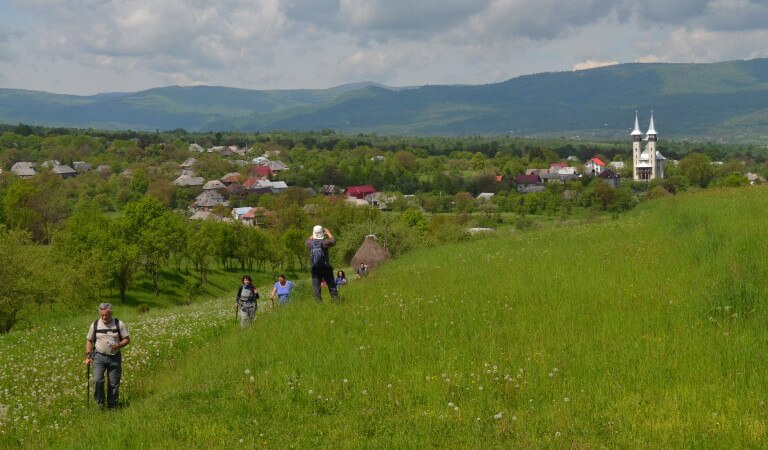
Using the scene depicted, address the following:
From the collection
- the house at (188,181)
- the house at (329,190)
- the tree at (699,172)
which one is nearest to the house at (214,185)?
the house at (188,181)

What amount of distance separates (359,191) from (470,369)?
17534cm

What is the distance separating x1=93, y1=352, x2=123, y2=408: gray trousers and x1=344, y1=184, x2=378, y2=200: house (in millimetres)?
168545

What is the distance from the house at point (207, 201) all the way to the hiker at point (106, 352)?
491ft

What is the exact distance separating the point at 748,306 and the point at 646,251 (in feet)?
24.3

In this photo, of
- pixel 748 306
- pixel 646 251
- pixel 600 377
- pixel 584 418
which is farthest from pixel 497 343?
pixel 646 251

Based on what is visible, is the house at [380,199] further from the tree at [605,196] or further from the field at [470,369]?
the field at [470,369]

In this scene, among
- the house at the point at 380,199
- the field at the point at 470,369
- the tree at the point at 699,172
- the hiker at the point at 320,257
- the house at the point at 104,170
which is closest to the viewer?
the field at the point at 470,369

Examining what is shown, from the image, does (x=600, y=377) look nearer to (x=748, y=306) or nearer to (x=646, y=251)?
(x=748, y=306)

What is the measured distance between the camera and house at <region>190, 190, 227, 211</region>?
16375cm

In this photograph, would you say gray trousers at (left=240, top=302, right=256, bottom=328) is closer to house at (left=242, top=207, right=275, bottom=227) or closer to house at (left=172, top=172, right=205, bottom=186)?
house at (left=242, top=207, right=275, bottom=227)

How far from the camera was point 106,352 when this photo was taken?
13.3 m

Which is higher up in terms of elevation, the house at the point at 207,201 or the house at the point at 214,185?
the house at the point at 214,185

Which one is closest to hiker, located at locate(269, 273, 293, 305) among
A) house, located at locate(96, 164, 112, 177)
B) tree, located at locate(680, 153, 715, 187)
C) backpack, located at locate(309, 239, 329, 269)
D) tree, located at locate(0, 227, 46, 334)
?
backpack, located at locate(309, 239, 329, 269)

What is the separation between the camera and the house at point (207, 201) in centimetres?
16375
